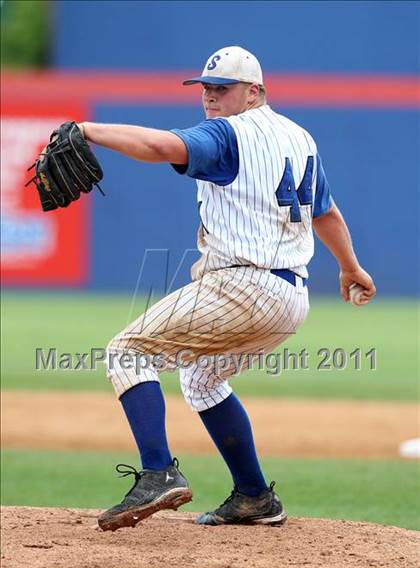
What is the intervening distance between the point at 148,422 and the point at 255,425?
4295mm

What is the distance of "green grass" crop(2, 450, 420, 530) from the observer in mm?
5426

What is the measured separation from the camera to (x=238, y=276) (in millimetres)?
3963

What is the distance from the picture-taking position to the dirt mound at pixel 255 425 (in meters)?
7.45

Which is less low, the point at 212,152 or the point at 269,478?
the point at 212,152

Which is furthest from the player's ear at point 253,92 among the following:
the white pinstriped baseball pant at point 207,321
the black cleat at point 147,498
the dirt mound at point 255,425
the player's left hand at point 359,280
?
the dirt mound at point 255,425

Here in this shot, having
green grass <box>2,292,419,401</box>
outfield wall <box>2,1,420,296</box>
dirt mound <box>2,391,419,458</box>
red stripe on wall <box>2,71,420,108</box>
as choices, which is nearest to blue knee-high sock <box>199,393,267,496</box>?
dirt mound <box>2,391,419,458</box>

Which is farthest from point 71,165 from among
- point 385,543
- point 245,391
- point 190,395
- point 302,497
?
point 245,391

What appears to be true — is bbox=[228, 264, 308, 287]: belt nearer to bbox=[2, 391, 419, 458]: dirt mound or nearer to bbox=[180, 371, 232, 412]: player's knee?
bbox=[180, 371, 232, 412]: player's knee

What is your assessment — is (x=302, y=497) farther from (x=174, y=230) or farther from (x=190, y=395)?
(x=174, y=230)

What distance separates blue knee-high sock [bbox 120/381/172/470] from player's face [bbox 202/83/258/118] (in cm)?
107

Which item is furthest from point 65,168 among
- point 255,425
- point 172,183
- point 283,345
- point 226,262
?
point 172,183

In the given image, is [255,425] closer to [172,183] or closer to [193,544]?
[193,544]

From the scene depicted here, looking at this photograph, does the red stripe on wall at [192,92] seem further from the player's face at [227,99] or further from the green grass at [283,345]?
the player's face at [227,99]

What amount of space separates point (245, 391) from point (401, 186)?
8.53m
